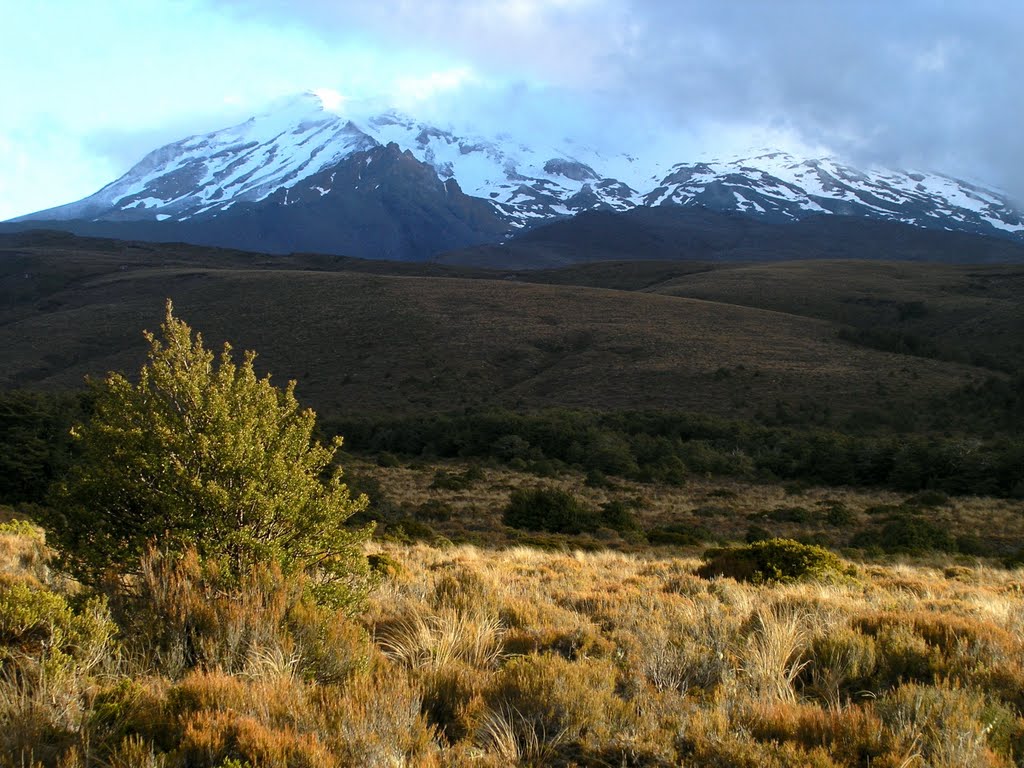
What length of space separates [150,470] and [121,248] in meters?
157

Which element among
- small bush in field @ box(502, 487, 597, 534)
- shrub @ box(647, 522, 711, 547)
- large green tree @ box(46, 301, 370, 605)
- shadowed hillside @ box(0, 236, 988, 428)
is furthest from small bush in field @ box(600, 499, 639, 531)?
shadowed hillside @ box(0, 236, 988, 428)

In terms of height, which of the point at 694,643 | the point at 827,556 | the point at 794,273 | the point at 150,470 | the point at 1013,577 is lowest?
the point at 1013,577

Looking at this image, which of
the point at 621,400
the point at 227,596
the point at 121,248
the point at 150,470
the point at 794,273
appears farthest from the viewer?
the point at 121,248

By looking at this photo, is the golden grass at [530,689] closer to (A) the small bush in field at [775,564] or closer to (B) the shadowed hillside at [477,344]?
(A) the small bush in field at [775,564]

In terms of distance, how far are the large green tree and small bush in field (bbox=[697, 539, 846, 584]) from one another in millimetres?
6245

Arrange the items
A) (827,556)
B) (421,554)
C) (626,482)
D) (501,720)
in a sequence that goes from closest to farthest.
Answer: (501,720)
(827,556)
(421,554)
(626,482)

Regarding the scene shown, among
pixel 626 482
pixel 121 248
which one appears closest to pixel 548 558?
pixel 626 482

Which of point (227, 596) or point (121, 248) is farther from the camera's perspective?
point (121, 248)

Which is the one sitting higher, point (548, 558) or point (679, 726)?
point (679, 726)

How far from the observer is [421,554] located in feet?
42.7

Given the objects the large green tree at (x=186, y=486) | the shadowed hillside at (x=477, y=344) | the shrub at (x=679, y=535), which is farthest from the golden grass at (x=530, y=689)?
the shadowed hillside at (x=477, y=344)

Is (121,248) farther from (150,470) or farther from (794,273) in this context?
(150,470)

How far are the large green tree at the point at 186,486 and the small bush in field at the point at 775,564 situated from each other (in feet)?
20.5

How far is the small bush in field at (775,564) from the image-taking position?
1018 cm
